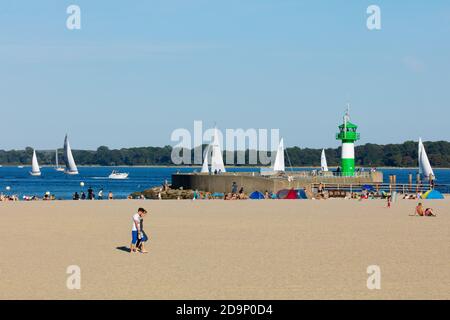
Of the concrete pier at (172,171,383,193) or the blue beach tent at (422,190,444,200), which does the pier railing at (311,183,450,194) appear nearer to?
the concrete pier at (172,171,383,193)

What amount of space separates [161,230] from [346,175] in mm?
47183

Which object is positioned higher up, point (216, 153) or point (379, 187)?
point (216, 153)

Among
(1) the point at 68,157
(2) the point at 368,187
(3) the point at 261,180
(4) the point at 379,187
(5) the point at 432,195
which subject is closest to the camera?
(5) the point at 432,195

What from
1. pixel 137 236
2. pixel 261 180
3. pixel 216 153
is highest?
pixel 216 153

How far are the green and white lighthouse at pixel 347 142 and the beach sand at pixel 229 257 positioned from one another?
39636 mm

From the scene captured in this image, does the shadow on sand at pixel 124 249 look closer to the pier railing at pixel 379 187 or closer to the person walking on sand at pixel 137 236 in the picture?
the person walking on sand at pixel 137 236

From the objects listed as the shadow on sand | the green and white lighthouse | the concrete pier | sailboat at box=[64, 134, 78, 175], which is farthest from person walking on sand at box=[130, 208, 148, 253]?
sailboat at box=[64, 134, 78, 175]

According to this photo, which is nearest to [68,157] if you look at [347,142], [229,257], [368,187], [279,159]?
[279,159]

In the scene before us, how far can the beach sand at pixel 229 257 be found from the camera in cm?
1410

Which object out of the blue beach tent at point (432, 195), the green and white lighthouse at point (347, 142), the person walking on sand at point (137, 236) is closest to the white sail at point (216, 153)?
the green and white lighthouse at point (347, 142)

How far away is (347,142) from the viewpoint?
242 feet

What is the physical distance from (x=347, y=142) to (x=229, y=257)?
2202 inches

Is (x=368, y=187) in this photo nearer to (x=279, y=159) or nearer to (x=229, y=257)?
(x=279, y=159)
